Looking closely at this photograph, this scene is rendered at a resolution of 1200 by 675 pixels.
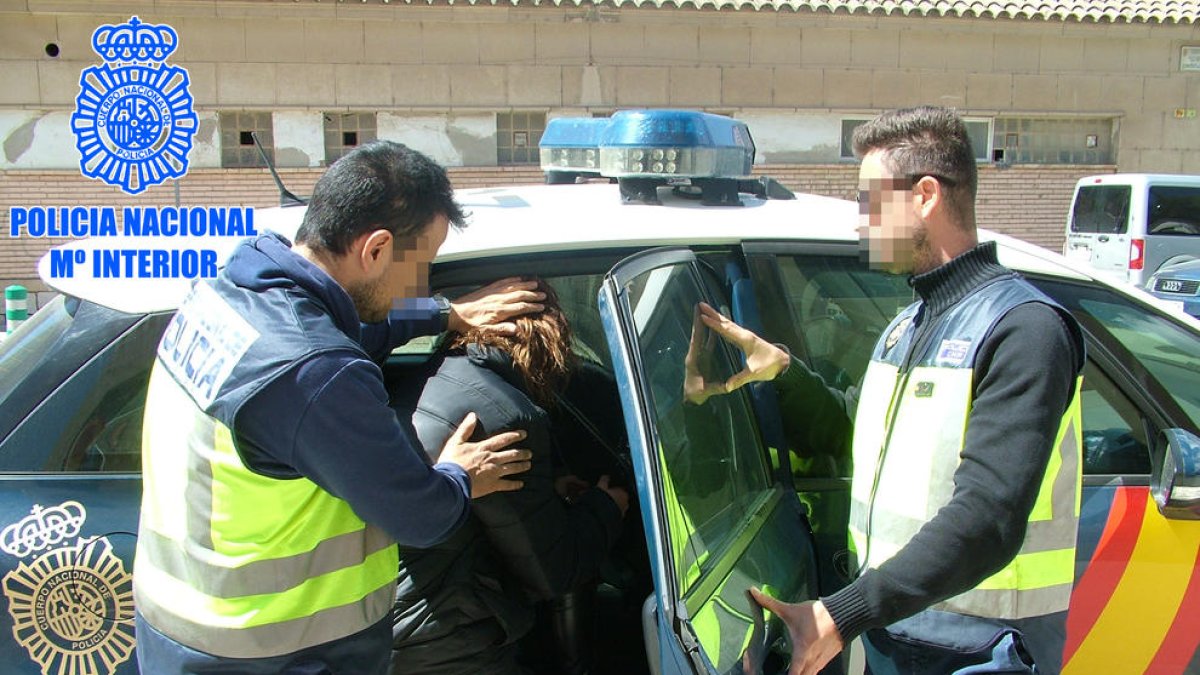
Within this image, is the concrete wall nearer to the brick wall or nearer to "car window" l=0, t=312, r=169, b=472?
the brick wall

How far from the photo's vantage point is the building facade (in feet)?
38.9

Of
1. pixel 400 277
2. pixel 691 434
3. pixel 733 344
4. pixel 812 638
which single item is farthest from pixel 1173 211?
pixel 400 277

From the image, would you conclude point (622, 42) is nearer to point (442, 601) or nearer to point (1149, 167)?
point (1149, 167)

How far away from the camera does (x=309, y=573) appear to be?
1557mm

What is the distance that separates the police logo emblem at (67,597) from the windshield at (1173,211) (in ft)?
40.9

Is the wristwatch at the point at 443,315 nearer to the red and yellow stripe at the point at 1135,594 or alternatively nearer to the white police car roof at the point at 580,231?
the white police car roof at the point at 580,231

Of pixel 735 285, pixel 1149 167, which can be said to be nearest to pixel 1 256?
pixel 735 285

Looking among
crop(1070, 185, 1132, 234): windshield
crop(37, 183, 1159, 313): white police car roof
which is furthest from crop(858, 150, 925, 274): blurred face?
crop(1070, 185, 1132, 234): windshield

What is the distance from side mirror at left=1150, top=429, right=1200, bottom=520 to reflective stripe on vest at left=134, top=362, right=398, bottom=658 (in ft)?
5.66

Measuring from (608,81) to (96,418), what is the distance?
37.6 feet

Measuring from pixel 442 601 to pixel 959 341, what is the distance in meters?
1.10

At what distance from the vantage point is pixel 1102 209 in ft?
40.6

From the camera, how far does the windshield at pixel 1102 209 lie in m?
12.0

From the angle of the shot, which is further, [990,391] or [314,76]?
[314,76]
